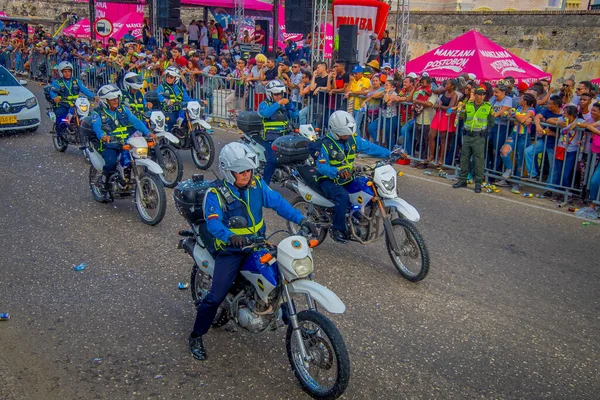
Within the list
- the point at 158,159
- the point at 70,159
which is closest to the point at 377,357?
the point at 158,159

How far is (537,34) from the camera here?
23.1m

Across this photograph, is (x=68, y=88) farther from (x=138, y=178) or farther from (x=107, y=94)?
(x=138, y=178)

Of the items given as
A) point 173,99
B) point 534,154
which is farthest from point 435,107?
point 173,99

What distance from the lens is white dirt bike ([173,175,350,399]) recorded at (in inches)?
179

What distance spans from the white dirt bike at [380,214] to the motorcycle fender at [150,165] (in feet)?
6.56

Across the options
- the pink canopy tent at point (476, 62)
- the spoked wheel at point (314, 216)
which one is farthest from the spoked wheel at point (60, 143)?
the pink canopy tent at point (476, 62)

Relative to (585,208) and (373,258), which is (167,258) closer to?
(373,258)

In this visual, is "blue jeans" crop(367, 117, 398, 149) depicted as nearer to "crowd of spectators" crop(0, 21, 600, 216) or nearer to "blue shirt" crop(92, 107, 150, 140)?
"crowd of spectators" crop(0, 21, 600, 216)

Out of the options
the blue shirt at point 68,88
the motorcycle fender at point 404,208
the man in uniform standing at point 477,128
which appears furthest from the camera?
the blue shirt at point 68,88

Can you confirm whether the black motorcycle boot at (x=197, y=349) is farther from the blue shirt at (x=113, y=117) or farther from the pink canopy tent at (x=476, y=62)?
the pink canopy tent at (x=476, y=62)

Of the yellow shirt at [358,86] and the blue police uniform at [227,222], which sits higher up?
the yellow shirt at [358,86]

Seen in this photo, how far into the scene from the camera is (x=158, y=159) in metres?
10.3

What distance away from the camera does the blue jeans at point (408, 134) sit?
41.7 feet

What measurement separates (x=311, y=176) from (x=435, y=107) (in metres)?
5.05
